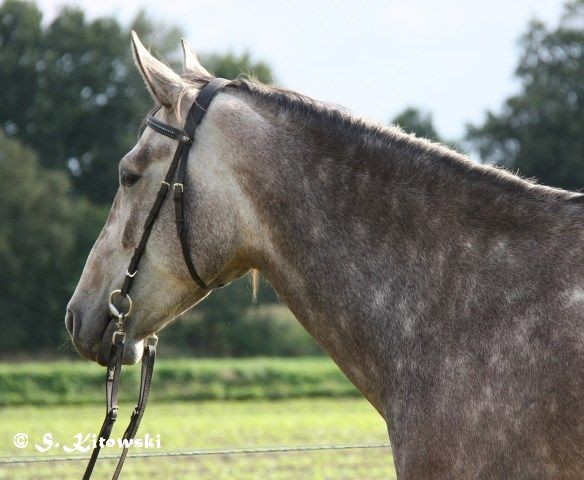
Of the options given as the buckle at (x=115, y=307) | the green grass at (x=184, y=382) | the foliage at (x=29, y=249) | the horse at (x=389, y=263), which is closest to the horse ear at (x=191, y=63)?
the horse at (x=389, y=263)

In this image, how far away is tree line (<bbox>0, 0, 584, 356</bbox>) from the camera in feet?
141

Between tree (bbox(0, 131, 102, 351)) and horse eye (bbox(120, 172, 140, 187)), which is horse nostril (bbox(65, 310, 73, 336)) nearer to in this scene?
horse eye (bbox(120, 172, 140, 187))

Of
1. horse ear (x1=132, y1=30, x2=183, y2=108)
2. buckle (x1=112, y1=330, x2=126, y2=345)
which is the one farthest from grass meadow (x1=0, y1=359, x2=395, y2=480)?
horse ear (x1=132, y1=30, x2=183, y2=108)

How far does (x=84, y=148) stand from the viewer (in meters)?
49.8

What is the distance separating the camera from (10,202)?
4312 centimetres

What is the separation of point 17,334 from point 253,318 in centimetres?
1235

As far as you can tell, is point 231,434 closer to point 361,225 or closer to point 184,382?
point 184,382

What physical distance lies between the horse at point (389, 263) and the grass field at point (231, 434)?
26.5 feet

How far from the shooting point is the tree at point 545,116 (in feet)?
158

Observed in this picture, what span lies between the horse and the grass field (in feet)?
26.5

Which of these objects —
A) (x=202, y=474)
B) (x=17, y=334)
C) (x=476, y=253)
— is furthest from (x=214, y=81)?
(x=17, y=334)

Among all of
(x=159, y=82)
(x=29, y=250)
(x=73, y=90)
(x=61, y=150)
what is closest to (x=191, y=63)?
(x=159, y=82)

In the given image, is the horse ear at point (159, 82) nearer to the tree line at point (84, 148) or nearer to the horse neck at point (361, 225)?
the horse neck at point (361, 225)

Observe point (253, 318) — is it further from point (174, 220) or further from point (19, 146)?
point (174, 220)
